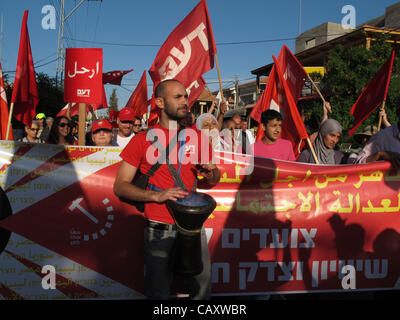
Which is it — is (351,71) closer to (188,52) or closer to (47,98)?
(188,52)

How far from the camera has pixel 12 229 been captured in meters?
2.83

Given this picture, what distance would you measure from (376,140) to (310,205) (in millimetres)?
849

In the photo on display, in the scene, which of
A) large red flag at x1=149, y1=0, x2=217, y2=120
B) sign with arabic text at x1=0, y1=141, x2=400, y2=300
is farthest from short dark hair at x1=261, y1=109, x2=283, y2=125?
large red flag at x1=149, y1=0, x2=217, y2=120

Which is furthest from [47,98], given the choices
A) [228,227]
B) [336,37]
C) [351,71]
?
[228,227]

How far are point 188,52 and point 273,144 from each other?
5.31ft

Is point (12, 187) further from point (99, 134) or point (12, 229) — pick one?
point (99, 134)

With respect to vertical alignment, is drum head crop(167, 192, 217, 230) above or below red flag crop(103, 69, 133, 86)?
below

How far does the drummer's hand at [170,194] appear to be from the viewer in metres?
2.11

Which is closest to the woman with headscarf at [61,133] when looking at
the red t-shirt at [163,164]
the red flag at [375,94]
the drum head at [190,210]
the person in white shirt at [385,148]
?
the red t-shirt at [163,164]

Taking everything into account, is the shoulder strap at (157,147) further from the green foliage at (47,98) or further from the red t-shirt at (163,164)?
the green foliage at (47,98)

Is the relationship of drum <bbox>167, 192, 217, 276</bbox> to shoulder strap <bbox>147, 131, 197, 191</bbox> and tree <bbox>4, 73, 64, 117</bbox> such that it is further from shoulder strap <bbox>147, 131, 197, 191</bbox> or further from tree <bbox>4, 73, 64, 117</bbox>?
tree <bbox>4, 73, 64, 117</bbox>

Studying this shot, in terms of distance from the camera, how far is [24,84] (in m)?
4.11

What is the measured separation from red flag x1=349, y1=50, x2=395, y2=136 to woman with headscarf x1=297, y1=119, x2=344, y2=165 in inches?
57.8

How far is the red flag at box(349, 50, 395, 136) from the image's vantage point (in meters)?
4.91
